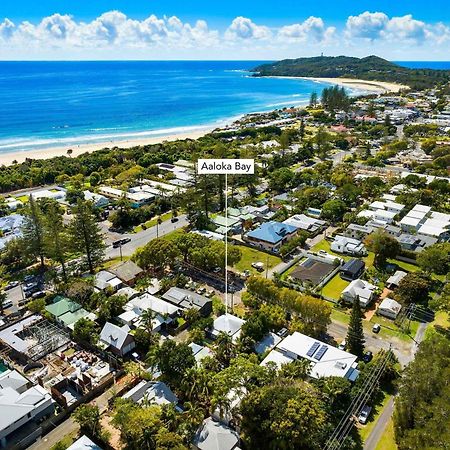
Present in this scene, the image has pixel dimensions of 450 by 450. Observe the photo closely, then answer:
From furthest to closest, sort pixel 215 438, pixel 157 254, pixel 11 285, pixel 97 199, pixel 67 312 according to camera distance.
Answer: pixel 97 199
pixel 11 285
pixel 157 254
pixel 67 312
pixel 215 438

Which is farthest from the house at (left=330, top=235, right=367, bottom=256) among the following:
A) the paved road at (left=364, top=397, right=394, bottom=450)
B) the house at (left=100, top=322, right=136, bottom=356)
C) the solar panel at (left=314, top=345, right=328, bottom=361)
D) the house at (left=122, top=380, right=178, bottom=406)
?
the house at (left=122, top=380, right=178, bottom=406)

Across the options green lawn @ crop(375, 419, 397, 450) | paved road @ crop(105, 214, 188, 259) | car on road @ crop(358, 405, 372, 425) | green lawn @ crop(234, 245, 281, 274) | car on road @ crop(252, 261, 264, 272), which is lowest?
paved road @ crop(105, 214, 188, 259)

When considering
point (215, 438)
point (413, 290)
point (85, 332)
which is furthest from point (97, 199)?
point (215, 438)

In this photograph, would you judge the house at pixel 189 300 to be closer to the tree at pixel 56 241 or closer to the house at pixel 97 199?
the tree at pixel 56 241

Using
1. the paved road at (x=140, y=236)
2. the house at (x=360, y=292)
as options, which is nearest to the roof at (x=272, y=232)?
the paved road at (x=140, y=236)

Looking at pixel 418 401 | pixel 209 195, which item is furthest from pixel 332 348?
pixel 209 195

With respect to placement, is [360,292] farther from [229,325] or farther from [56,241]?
[56,241]

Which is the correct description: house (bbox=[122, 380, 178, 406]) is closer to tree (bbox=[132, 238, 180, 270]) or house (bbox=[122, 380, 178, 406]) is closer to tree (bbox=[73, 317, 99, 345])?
tree (bbox=[73, 317, 99, 345])

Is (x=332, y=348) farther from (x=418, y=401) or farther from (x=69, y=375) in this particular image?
(x=69, y=375)
